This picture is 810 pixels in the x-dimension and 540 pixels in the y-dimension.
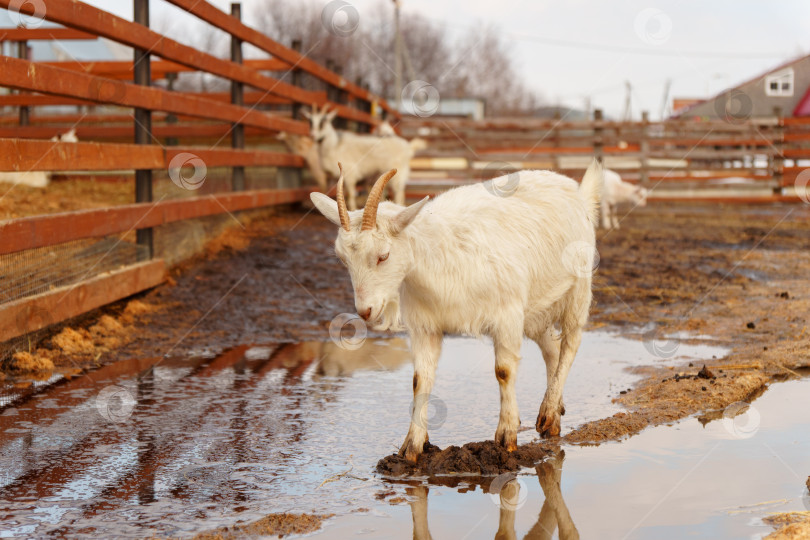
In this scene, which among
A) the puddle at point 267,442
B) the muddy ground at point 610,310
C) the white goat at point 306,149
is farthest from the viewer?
the white goat at point 306,149

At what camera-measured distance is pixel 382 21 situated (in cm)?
8519

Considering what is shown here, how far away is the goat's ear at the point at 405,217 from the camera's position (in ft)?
14.0

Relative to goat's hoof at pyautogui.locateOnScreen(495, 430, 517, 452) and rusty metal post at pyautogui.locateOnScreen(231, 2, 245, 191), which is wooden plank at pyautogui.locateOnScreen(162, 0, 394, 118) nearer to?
rusty metal post at pyautogui.locateOnScreen(231, 2, 245, 191)

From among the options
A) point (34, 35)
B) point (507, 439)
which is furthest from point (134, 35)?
point (34, 35)

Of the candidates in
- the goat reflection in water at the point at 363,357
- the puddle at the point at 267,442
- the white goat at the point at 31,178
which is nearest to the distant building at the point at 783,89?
the white goat at the point at 31,178

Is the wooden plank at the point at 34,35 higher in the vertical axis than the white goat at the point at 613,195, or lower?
higher

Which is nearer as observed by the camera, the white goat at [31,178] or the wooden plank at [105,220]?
the wooden plank at [105,220]

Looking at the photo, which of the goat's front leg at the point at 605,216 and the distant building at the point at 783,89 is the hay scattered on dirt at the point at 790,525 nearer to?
the goat's front leg at the point at 605,216

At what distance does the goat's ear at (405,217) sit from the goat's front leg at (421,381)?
2.02 ft

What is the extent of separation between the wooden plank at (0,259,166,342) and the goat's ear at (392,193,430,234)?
273 cm

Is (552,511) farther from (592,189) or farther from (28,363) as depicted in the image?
(28,363)

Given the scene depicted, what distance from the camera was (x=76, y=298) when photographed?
22.0 feet

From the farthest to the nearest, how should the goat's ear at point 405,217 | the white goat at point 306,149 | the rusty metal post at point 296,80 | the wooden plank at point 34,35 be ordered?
1. the white goat at point 306,149
2. the rusty metal post at point 296,80
3. the wooden plank at point 34,35
4. the goat's ear at point 405,217

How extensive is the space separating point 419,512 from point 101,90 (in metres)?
4.68
